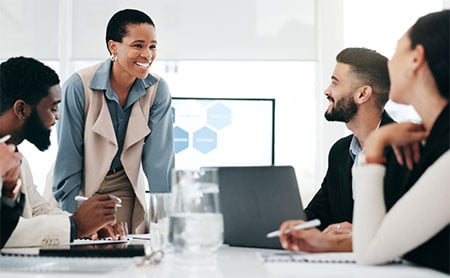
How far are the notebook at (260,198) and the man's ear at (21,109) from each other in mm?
862

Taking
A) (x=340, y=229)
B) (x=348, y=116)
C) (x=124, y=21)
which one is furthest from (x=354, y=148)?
(x=124, y=21)

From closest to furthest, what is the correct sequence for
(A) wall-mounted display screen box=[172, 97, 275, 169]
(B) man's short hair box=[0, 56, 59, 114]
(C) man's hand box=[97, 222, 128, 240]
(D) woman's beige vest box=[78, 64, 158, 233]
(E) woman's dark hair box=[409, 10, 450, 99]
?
1. (E) woman's dark hair box=[409, 10, 450, 99]
2. (C) man's hand box=[97, 222, 128, 240]
3. (B) man's short hair box=[0, 56, 59, 114]
4. (D) woman's beige vest box=[78, 64, 158, 233]
5. (A) wall-mounted display screen box=[172, 97, 275, 169]

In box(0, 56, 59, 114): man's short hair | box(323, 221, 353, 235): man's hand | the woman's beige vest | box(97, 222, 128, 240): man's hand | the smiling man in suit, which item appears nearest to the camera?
box(323, 221, 353, 235): man's hand

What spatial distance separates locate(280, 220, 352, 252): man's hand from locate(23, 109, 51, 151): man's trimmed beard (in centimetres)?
115

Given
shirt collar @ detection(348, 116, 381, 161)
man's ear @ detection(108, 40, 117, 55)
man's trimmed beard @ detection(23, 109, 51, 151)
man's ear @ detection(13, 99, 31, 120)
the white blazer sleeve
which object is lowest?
the white blazer sleeve

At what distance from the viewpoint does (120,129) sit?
9.22 feet

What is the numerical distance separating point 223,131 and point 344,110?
6.11 feet

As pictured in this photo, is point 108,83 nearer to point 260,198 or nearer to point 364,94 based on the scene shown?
point 364,94

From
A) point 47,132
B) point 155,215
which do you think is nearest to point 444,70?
point 155,215

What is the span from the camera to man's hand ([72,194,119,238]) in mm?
1857

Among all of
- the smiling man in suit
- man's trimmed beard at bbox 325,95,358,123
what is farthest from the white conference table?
man's trimmed beard at bbox 325,95,358,123

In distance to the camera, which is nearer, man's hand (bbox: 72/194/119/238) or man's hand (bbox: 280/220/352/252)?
man's hand (bbox: 280/220/352/252)

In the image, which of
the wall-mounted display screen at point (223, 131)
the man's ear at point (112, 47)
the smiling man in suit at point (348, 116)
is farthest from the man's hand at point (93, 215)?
the wall-mounted display screen at point (223, 131)

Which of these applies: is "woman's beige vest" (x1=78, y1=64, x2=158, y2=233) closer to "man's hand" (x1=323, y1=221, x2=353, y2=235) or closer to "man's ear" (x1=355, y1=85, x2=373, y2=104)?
"man's ear" (x1=355, y1=85, x2=373, y2=104)
